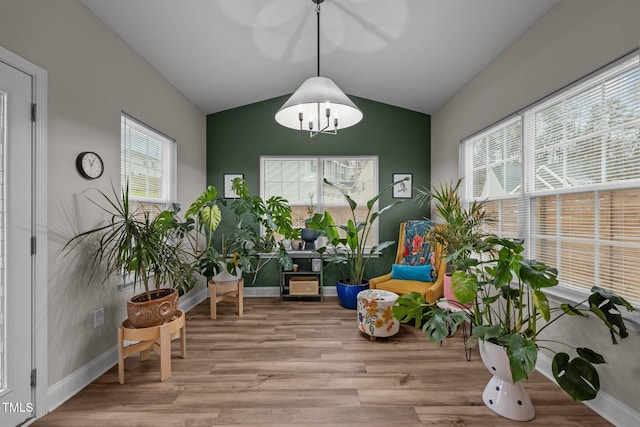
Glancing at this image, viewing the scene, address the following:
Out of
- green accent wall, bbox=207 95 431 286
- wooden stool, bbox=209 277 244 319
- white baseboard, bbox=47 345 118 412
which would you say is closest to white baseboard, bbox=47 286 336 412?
white baseboard, bbox=47 345 118 412

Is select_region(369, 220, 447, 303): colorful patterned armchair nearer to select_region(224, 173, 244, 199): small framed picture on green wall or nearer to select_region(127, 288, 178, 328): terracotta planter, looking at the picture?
select_region(127, 288, 178, 328): terracotta planter

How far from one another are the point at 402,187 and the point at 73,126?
12.2ft

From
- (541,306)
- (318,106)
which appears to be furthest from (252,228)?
(541,306)

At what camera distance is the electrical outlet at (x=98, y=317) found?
2177mm

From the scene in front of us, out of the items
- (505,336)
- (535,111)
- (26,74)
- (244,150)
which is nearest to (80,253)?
(26,74)

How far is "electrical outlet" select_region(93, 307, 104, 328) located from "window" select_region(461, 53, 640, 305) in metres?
3.50

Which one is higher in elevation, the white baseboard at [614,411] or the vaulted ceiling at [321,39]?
the vaulted ceiling at [321,39]

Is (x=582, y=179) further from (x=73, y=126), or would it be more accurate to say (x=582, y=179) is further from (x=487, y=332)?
(x=73, y=126)

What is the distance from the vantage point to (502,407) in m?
1.75

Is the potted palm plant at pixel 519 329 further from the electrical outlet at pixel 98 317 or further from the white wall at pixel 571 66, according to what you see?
the electrical outlet at pixel 98 317

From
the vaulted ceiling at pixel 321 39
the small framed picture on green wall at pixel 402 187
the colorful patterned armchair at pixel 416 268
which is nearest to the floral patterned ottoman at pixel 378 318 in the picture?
the colorful patterned armchair at pixel 416 268

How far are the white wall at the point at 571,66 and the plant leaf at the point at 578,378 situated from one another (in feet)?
1.13

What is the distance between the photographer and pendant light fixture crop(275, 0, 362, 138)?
6.29ft

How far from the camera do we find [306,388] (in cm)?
203
